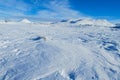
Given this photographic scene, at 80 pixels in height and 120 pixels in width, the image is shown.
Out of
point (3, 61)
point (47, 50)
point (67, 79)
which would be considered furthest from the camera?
point (47, 50)

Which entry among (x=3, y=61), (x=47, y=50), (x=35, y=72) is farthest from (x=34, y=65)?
(x=47, y=50)

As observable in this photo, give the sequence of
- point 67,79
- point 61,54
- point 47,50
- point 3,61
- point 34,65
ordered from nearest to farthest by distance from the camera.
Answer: point 67,79, point 34,65, point 3,61, point 61,54, point 47,50

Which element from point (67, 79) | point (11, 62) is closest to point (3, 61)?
point (11, 62)

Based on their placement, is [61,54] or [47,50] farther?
[47,50]

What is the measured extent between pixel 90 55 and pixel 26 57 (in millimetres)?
6030

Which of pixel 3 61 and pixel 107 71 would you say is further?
pixel 3 61

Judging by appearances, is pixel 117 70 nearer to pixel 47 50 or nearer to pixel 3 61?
pixel 47 50

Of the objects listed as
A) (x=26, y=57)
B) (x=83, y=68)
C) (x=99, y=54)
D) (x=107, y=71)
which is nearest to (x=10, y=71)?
(x=26, y=57)

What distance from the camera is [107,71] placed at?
15461 mm

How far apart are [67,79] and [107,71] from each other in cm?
344

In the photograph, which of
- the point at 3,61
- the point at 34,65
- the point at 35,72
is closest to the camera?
the point at 35,72

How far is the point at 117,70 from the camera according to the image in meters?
15.5

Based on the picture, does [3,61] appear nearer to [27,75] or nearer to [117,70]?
[27,75]

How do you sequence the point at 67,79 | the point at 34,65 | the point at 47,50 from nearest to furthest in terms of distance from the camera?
the point at 67,79, the point at 34,65, the point at 47,50
